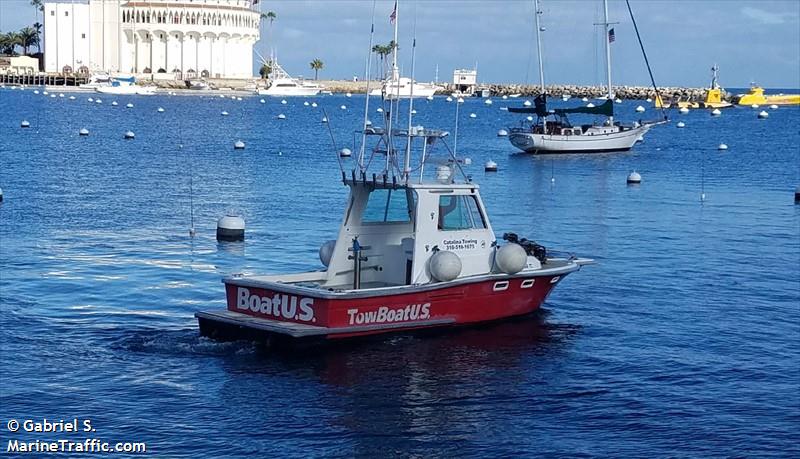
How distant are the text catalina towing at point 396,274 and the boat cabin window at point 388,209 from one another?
24mm

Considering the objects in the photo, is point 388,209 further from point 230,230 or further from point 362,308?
point 230,230

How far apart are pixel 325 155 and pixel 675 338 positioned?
1938 inches

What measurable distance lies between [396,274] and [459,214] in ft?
5.34

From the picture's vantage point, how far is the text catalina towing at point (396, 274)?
20.1m

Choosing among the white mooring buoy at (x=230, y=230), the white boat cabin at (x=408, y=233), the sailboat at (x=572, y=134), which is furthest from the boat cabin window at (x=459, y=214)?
the sailboat at (x=572, y=134)

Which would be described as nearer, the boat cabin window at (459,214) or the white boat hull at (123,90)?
the boat cabin window at (459,214)

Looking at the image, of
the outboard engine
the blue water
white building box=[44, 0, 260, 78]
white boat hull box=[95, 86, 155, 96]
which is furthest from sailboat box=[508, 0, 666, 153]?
white building box=[44, 0, 260, 78]

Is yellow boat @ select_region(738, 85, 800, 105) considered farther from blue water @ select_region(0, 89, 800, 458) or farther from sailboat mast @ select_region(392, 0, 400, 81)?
sailboat mast @ select_region(392, 0, 400, 81)

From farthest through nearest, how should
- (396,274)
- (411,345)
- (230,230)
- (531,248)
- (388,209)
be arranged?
1. (230,230)
2. (531,248)
3. (388,209)
4. (396,274)
5. (411,345)

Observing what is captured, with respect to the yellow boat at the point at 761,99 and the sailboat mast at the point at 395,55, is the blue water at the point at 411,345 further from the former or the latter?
the yellow boat at the point at 761,99

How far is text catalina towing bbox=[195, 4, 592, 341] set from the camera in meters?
20.1

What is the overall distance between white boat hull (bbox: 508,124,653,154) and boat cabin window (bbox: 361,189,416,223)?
48.6m

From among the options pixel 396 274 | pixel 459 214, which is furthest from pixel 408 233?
pixel 459 214

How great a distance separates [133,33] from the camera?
19412 centimetres
